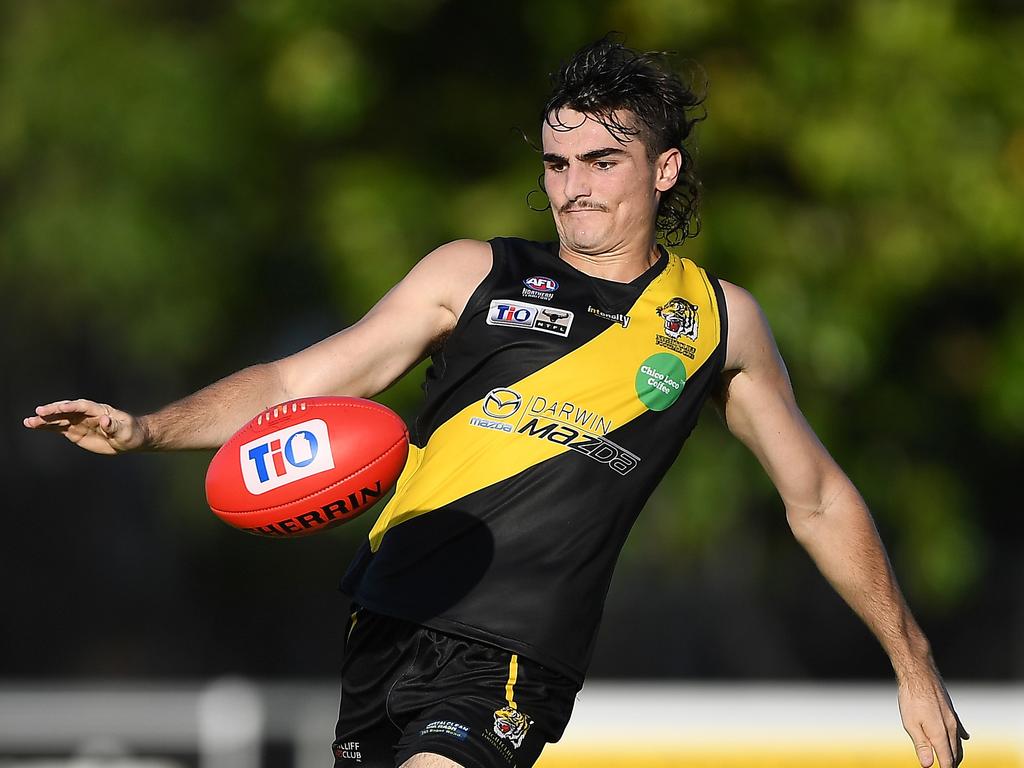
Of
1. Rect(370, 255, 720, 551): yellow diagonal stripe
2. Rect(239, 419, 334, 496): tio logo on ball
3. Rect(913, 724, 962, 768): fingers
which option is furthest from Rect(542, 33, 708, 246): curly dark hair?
Rect(913, 724, 962, 768): fingers

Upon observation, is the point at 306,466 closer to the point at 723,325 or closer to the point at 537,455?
the point at 537,455

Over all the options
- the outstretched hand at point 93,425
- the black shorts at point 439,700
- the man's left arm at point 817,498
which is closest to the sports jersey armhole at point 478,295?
the man's left arm at point 817,498

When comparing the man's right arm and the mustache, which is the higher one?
the mustache

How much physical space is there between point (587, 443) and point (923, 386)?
18.8ft

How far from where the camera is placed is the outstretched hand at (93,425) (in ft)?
12.0

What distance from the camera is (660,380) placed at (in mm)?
4211

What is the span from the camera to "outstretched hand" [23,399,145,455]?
367 centimetres

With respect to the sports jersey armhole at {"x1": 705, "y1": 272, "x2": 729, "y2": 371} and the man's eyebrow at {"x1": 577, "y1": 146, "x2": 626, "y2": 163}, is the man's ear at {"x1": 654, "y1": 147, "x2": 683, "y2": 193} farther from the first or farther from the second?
the sports jersey armhole at {"x1": 705, "y1": 272, "x2": 729, "y2": 371}

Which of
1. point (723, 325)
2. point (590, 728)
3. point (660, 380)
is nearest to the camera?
point (660, 380)

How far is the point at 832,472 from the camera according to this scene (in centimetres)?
453

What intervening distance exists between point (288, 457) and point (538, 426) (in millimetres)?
710

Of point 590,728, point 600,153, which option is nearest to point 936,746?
point 600,153

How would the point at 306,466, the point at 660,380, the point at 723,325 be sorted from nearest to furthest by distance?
1. the point at 306,466
2. the point at 660,380
3. the point at 723,325

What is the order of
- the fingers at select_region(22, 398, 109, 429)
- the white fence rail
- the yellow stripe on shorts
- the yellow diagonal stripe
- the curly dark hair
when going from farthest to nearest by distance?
the white fence rail → the curly dark hair → the yellow diagonal stripe → the yellow stripe on shorts → the fingers at select_region(22, 398, 109, 429)
